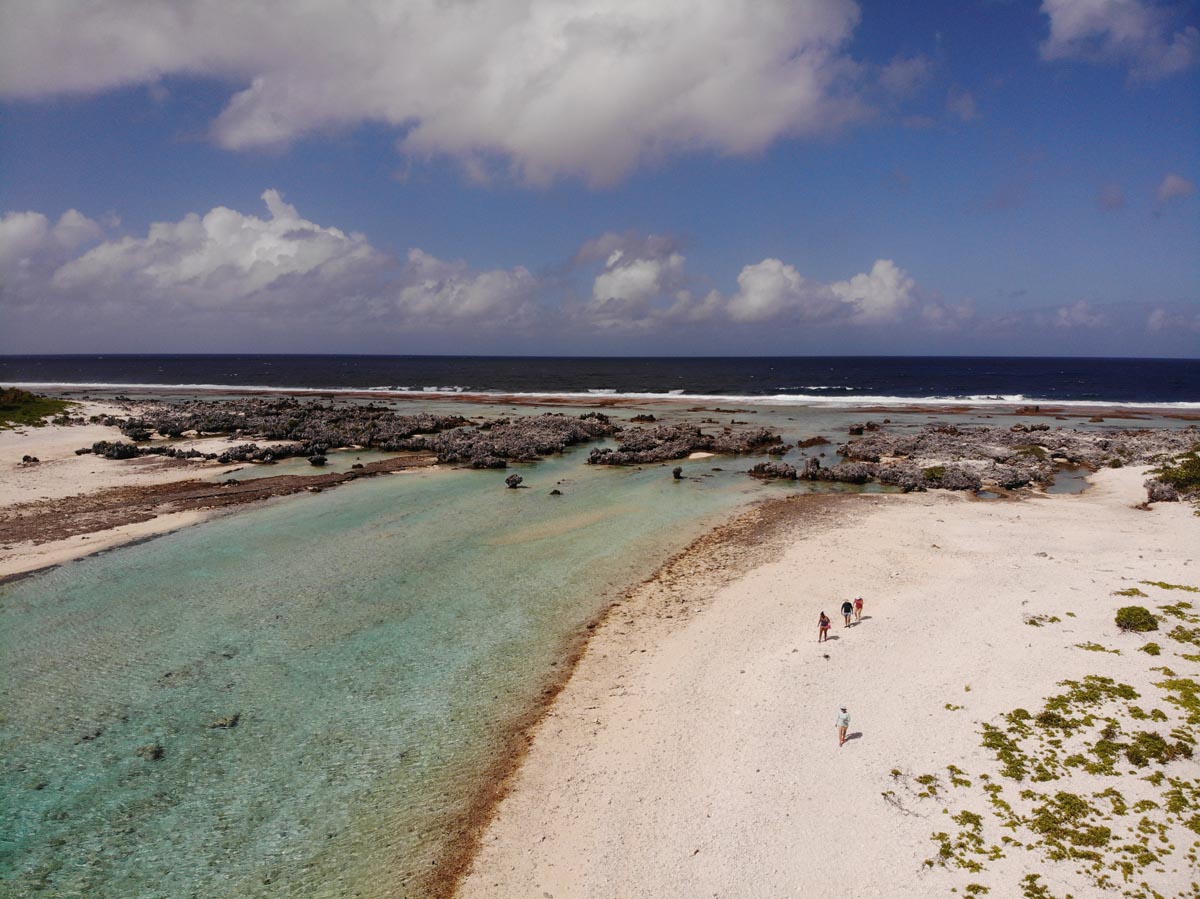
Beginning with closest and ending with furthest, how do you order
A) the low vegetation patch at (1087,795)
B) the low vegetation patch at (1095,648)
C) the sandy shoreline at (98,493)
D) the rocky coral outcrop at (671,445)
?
the low vegetation patch at (1087,795) < the low vegetation patch at (1095,648) < the sandy shoreline at (98,493) < the rocky coral outcrop at (671,445)

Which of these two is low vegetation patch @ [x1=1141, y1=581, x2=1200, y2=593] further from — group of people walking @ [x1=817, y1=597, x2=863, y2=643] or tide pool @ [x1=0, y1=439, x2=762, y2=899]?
tide pool @ [x1=0, y1=439, x2=762, y2=899]

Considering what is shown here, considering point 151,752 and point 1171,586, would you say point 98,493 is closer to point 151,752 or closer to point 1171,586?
point 151,752

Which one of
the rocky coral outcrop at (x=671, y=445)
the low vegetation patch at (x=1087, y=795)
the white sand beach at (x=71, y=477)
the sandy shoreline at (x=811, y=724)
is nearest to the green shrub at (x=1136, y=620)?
the sandy shoreline at (x=811, y=724)

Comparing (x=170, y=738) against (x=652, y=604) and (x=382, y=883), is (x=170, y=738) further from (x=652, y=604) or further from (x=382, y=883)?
(x=652, y=604)

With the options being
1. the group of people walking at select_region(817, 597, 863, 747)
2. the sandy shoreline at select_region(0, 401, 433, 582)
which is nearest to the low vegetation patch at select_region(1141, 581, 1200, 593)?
the group of people walking at select_region(817, 597, 863, 747)

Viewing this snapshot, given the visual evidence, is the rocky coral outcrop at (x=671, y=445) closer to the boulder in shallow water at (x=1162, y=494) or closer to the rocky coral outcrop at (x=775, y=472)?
the rocky coral outcrop at (x=775, y=472)

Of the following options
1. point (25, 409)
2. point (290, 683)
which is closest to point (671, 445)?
point (290, 683)
